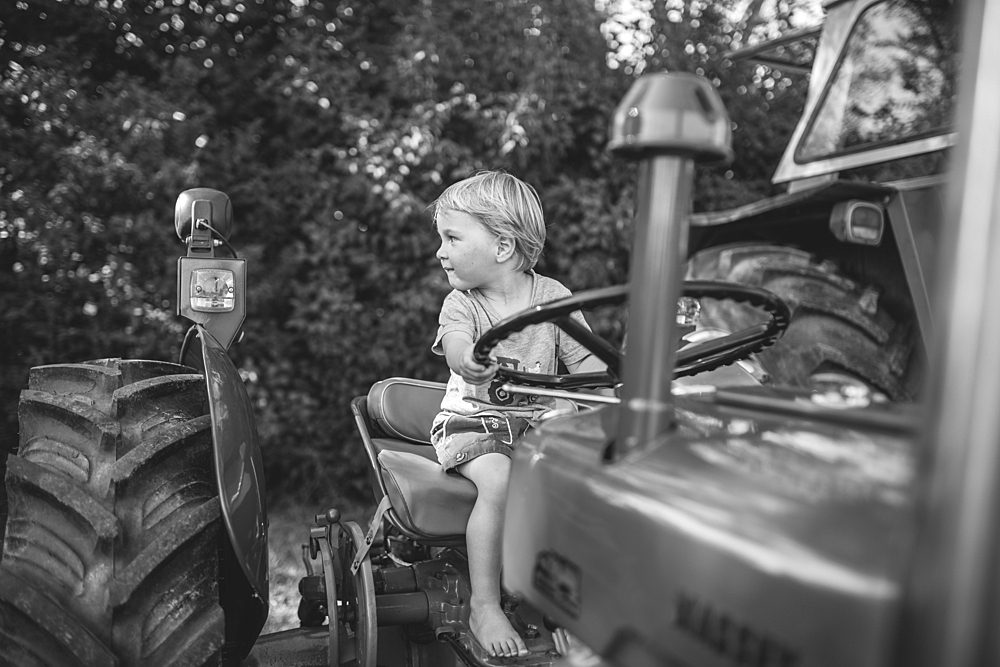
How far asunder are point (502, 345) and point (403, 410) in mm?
316

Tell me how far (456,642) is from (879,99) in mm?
1927

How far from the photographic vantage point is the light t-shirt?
2.06m

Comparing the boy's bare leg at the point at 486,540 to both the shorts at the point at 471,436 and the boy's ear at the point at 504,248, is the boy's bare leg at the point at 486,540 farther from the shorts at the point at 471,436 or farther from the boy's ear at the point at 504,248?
the boy's ear at the point at 504,248

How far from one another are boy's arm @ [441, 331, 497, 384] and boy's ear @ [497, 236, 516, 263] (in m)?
0.24

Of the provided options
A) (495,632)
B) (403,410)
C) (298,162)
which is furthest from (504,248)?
(298,162)

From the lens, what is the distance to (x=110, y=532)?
1445 millimetres

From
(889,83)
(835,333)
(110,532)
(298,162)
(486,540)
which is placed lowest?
(486,540)

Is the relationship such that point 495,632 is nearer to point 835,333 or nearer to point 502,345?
point 502,345

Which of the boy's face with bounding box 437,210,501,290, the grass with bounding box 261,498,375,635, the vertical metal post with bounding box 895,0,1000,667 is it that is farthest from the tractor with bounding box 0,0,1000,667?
the grass with bounding box 261,498,375,635

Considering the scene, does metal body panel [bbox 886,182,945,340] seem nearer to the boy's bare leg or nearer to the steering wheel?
the steering wheel

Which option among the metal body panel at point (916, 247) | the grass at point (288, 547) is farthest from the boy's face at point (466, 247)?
the grass at point (288, 547)

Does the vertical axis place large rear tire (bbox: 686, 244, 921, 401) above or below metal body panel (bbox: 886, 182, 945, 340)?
below

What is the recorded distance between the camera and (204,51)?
14.6 ft

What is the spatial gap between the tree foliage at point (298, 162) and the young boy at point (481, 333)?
85.8 inches
